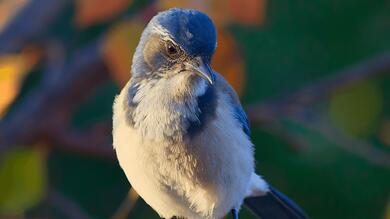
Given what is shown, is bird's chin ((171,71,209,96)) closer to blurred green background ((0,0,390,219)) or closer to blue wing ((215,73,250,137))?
blue wing ((215,73,250,137))

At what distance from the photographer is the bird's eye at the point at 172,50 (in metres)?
3.21

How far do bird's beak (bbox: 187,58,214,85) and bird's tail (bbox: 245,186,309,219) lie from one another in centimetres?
104

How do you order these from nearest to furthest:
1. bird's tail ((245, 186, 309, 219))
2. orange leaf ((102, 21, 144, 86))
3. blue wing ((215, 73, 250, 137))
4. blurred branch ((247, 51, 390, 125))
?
blue wing ((215, 73, 250, 137))
orange leaf ((102, 21, 144, 86))
bird's tail ((245, 186, 309, 219))
blurred branch ((247, 51, 390, 125))

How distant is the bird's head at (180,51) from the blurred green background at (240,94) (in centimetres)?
51

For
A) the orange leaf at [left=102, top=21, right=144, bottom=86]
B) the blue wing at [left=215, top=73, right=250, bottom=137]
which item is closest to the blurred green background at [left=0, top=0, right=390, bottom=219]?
the orange leaf at [left=102, top=21, right=144, bottom=86]

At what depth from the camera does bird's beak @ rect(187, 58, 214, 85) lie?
123 inches

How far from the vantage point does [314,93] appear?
4.77m

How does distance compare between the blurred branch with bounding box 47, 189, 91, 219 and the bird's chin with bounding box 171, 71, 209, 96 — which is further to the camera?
the blurred branch with bounding box 47, 189, 91, 219

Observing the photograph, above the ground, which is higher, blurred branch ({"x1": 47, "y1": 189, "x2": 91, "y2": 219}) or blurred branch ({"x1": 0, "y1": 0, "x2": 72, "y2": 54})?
blurred branch ({"x1": 0, "y1": 0, "x2": 72, "y2": 54})

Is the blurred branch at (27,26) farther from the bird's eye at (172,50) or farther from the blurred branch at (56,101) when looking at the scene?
the bird's eye at (172,50)

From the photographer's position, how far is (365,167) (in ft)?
19.1

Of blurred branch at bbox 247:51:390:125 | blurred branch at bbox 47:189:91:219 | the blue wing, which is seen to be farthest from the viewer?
blurred branch at bbox 47:189:91:219

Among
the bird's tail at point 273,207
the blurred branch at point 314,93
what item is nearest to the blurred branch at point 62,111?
the blurred branch at point 314,93

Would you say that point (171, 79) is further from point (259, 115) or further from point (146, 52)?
point (259, 115)
